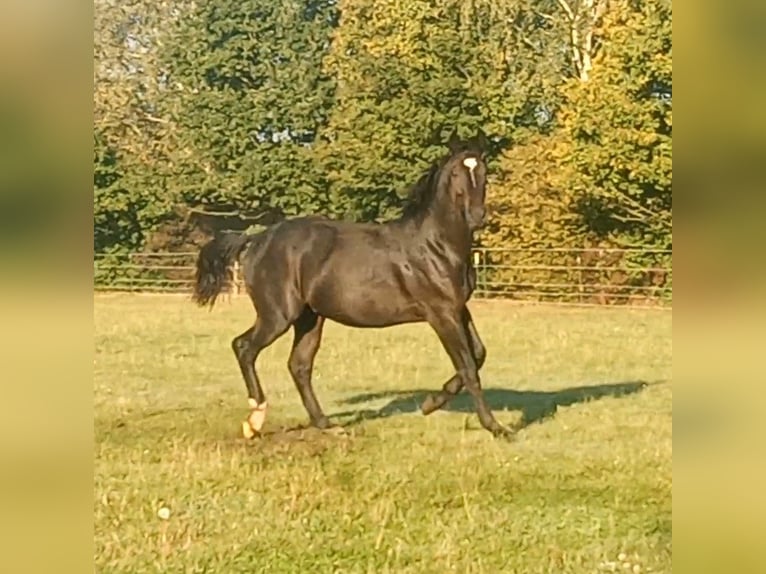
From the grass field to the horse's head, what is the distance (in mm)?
1360

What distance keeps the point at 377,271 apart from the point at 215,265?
41.2 inches

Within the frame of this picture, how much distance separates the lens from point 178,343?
11992mm

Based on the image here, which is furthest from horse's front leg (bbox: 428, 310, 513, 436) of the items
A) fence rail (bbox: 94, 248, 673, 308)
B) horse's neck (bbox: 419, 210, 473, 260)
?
fence rail (bbox: 94, 248, 673, 308)

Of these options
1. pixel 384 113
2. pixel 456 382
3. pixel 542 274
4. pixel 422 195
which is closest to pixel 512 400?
pixel 456 382

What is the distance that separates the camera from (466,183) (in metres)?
6.09

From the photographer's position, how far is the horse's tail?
635cm

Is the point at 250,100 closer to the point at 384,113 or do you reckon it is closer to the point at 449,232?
the point at 384,113

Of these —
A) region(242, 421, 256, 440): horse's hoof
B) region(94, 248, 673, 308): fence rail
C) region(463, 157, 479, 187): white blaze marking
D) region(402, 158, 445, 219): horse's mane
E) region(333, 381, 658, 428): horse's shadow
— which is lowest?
region(94, 248, 673, 308): fence rail

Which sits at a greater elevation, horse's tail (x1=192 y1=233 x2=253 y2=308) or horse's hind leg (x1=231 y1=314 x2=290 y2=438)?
horse's tail (x1=192 y1=233 x2=253 y2=308)

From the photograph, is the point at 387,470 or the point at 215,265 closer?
the point at 387,470

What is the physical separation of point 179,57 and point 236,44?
4.10 ft

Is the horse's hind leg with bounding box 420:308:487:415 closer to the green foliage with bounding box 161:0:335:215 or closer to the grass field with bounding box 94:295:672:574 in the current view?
the grass field with bounding box 94:295:672:574
